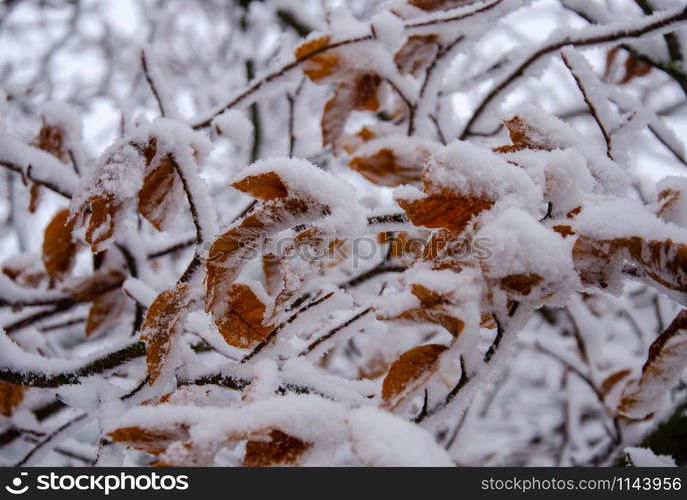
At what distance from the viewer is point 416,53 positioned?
0.98 m

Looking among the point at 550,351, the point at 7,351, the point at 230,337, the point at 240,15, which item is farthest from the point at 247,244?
the point at 240,15

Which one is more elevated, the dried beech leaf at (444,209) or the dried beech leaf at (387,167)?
the dried beech leaf at (444,209)

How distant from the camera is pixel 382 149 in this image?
829 millimetres

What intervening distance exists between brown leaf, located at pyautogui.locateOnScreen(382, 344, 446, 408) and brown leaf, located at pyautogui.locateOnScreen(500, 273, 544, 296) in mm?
75

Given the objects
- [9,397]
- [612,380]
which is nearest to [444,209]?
[9,397]

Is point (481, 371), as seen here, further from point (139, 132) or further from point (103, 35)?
point (103, 35)

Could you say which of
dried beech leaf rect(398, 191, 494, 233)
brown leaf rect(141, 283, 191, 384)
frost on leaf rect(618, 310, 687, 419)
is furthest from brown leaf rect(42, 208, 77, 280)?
frost on leaf rect(618, 310, 687, 419)

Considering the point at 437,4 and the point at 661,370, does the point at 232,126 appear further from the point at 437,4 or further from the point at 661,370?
the point at 661,370

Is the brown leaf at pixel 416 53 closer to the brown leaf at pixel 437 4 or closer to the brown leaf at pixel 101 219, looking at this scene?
the brown leaf at pixel 437 4

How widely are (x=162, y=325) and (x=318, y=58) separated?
54 cm

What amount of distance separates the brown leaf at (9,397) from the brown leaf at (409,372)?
816mm

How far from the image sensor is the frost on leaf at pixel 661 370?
0.44 metres

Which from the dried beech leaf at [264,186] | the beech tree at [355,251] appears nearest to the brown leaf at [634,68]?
the beech tree at [355,251]

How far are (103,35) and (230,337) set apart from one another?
3.93 m
